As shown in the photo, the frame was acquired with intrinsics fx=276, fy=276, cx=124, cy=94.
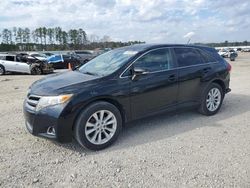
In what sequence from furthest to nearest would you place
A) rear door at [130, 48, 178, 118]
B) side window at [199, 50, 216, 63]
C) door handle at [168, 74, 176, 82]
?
side window at [199, 50, 216, 63] → door handle at [168, 74, 176, 82] → rear door at [130, 48, 178, 118]

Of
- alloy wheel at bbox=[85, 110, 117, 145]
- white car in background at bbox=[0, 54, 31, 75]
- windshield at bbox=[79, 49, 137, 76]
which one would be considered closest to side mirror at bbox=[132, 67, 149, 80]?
windshield at bbox=[79, 49, 137, 76]

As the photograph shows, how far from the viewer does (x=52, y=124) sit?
13.2 feet

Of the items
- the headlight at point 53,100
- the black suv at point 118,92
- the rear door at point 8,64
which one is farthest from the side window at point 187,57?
the rear door at point 8,64

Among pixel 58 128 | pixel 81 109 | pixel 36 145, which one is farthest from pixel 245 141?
pixel 36 145

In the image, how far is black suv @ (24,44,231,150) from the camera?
4.07 meters

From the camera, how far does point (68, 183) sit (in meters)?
3.35

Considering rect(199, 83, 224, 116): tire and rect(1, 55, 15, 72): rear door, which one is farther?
rect(1, 55, 15, 72): rear door

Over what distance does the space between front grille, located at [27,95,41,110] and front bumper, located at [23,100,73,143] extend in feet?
0.27

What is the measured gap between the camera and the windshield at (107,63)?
15.6 ft

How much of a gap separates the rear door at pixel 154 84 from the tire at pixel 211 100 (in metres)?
0.93

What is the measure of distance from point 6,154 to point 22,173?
0.71 meters

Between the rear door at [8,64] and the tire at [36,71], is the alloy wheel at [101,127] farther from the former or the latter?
the rear door at [8,64]

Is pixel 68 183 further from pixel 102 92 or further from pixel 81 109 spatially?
pixel 102 92

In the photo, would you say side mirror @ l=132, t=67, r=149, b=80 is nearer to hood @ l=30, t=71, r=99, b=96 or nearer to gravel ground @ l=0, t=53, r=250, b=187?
hood @ l=30, t=71, r=99, b=96
